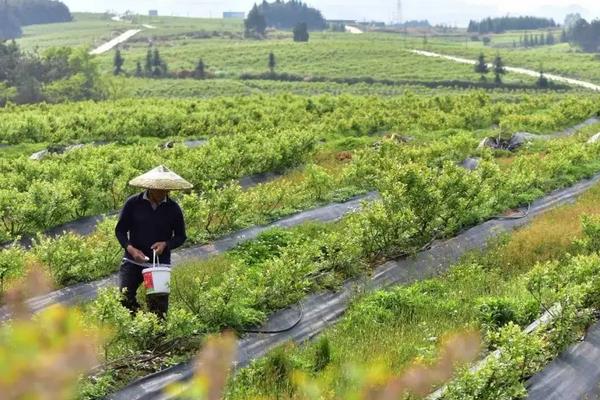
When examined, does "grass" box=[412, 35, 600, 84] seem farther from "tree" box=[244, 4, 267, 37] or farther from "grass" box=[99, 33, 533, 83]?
"tree" box=[244, 4, 267, 37]

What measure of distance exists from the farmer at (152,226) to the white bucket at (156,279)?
7.4 inches

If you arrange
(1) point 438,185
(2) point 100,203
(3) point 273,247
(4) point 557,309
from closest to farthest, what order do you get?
1. (4) point 557,309
2. (3) point 273,247
3. (1) point 438,185
4. (2) point 100,203

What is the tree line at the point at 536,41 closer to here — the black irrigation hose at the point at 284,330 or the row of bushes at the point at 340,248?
the row of bushes at the point at 340,248

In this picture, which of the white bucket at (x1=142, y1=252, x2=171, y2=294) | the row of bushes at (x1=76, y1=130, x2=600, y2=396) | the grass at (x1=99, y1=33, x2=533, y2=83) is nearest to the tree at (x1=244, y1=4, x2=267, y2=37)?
the grass at (x1=99, y1=33, x2=533, y2=83)

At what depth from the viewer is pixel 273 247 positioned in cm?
1140

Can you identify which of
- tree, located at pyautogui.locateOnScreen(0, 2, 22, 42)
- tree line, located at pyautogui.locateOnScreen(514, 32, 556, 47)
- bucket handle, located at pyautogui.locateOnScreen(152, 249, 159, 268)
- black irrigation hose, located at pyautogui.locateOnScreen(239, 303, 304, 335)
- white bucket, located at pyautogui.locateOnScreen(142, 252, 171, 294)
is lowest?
black irrigation hose, located at pyautogui.locateOnScreen(239, 303, 304, 335)

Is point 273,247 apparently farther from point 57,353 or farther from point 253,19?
point 253,19

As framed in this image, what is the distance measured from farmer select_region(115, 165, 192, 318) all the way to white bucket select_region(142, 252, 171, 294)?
0.19 meters

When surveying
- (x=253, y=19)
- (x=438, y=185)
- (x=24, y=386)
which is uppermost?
(x=253, y=19)

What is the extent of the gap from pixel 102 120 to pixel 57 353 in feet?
96.2

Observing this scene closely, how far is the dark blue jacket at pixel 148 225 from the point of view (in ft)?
24.8

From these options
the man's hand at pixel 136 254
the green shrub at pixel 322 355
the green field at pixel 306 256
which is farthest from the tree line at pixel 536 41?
the man's hand at pixel 136 254

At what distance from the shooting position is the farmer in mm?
7453

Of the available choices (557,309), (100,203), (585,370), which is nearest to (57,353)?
(585,370)
